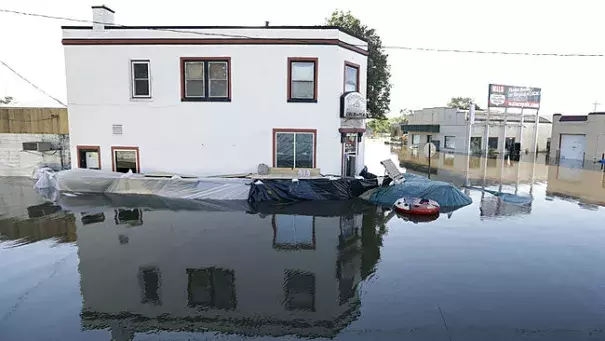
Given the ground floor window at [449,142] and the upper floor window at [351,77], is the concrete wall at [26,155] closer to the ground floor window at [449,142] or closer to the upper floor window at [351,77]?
the upper floor window at [351,77]

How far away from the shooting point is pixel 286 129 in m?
18.1

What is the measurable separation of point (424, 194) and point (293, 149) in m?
6.21

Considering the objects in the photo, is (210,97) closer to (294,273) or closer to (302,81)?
(302,81)

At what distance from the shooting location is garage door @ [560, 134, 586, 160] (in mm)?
38719

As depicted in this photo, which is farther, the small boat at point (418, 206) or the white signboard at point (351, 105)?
the white signboard at point (351, 105)

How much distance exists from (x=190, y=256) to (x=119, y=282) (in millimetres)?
1932

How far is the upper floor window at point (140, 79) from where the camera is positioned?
18375 millimetres

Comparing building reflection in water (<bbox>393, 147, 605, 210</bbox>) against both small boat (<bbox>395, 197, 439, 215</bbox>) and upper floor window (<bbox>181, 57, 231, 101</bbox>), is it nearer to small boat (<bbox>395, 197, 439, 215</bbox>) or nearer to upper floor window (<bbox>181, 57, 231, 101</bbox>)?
small boat (<bbox>395, 197, 439, 215</bbox>)

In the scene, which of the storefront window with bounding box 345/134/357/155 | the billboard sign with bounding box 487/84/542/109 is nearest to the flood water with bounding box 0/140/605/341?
the storefront window with bounding box 345/134/357/155

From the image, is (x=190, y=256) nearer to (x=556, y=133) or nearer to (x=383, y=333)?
(x=383, y=333)

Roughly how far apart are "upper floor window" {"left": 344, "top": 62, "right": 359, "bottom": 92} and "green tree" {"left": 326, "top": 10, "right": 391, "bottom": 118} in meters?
12.2

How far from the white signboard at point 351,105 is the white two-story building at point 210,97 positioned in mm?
46

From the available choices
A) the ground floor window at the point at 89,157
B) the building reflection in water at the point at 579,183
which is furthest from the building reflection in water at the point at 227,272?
the building reflection in water at the point at 579,183

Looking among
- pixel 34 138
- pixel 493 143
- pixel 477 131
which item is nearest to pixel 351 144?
pixel 34 138
